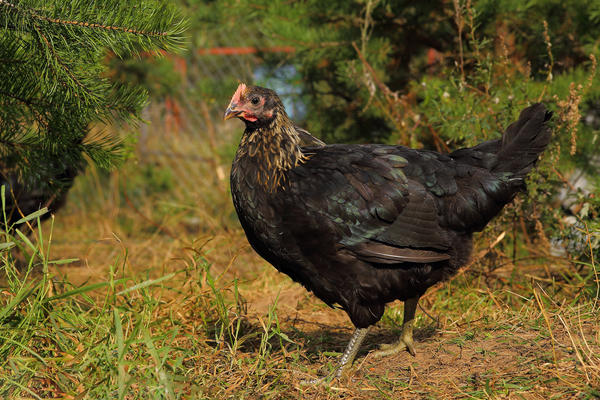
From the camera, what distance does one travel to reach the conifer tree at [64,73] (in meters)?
2.43

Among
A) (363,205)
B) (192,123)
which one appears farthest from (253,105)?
(192,123)

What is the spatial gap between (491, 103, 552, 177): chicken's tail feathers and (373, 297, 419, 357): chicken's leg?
806 mm

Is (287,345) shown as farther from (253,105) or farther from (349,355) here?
(253,105)

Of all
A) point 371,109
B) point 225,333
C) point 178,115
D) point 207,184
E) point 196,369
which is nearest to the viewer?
point 196,369

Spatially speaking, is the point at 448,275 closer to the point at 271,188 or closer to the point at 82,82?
the point at 271,188

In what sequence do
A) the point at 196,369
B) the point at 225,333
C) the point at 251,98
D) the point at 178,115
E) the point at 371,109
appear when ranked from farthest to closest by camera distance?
the point at 178,115, the point at 371,109, the point at 225,333, the point at 251,98, the point at 196,369

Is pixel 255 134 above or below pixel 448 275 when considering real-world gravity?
above

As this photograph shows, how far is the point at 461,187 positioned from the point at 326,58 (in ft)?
7.43

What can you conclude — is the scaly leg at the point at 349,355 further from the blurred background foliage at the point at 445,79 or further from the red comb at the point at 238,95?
the blurred background foliage at the point at 445,79

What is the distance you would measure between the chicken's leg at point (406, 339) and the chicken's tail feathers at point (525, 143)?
806 millimetres

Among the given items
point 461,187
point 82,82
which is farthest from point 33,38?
point 461,187

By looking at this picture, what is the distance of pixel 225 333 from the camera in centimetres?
314

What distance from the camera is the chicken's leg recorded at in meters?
2.83

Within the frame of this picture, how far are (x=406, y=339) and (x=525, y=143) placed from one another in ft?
3.72
